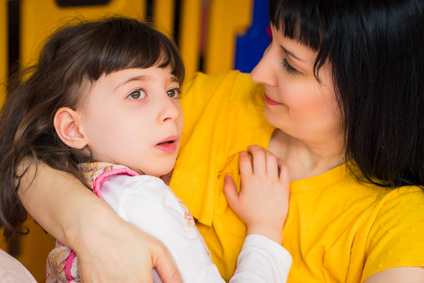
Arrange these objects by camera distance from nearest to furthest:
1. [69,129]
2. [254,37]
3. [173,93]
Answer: [69,129], [173,93], [254,37]

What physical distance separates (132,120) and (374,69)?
0.53m

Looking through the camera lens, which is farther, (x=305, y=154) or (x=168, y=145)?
(x=305, y=154)

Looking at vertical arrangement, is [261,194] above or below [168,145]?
below

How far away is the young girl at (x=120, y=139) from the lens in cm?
109

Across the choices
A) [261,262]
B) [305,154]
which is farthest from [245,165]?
[261,262]

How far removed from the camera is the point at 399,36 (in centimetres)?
106

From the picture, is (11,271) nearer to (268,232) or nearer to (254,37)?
(268,232)

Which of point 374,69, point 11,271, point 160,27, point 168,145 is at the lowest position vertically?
point 11,271

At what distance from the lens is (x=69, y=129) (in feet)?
3.89

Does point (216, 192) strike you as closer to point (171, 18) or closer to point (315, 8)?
point (315, 8)

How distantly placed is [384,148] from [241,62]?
123cm

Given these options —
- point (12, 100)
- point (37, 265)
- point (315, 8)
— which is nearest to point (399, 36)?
point (315, 8)

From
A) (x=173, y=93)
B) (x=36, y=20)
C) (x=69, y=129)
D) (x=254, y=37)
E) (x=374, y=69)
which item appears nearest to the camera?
(x=374, y=69)

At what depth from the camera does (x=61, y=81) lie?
1.18m
